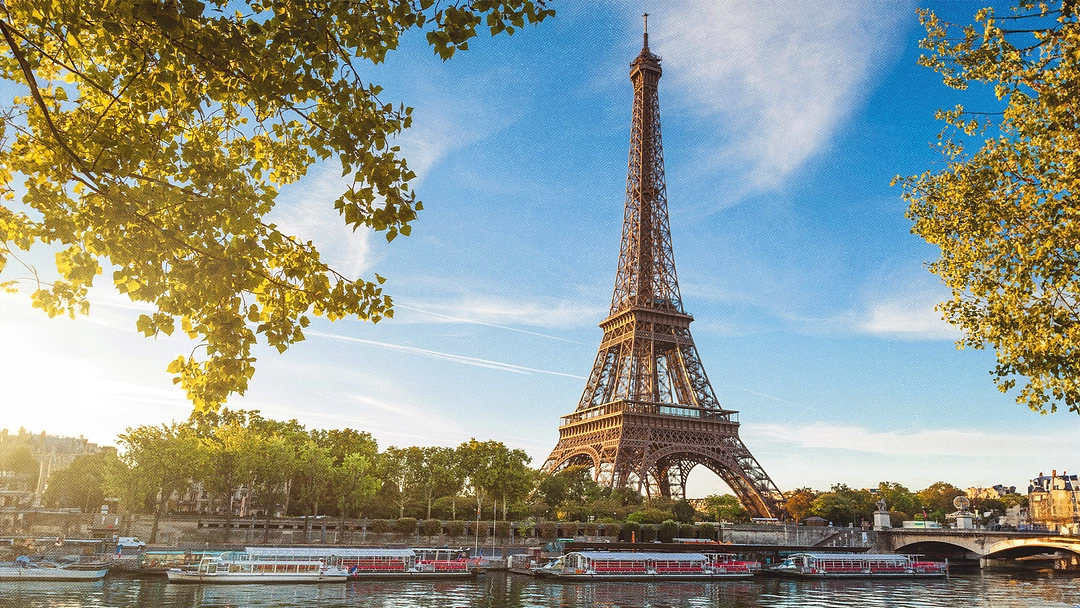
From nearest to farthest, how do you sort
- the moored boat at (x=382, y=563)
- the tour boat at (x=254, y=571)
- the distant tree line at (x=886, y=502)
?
the tour boat at (x=254, y=571)
the moored boat at (x=382, y=563)
the distant tree line at (x=886, y=502)

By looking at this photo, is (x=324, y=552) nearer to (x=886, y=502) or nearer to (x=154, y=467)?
(x=154, y=467)

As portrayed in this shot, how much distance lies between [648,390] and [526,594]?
50.0 metres

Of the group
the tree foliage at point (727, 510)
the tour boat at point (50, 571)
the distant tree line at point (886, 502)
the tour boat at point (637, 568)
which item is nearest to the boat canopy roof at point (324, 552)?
the tour boat at point (50, 571)

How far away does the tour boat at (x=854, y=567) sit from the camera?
64.4m

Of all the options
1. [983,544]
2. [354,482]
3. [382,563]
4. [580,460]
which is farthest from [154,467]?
[983,544]

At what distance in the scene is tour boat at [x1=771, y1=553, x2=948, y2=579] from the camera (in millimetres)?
64375

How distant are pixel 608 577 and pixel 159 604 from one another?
104ft

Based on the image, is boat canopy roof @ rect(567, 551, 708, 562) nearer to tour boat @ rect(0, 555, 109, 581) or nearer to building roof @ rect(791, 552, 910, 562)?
building roof @ rect(791, 552, 910, 562)

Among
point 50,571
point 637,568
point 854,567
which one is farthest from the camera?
point 854,567

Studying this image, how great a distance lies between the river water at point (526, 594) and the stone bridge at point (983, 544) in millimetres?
10372

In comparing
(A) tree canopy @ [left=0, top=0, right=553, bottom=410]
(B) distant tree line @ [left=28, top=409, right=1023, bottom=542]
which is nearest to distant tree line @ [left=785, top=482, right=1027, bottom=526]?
(B) distant tree line @ [left=28, top=409, right=1023, bottom=542]

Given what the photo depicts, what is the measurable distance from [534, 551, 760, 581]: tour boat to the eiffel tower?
62.7ft

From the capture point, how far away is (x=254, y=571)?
48.3 meters

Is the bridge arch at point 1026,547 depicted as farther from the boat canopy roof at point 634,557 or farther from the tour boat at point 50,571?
the tour boat at point 50,571
